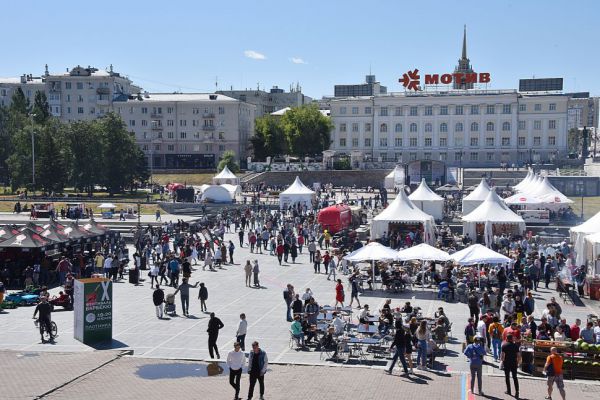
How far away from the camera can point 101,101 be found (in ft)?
376

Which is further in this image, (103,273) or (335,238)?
(335,238)

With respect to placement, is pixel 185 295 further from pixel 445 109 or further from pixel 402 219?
pixel 445 109

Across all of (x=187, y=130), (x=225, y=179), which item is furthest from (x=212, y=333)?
(x=187, y=130)

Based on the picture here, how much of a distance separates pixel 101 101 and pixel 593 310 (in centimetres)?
10027

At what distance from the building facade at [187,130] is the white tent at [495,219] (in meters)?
71.8

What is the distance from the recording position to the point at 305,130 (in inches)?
4188

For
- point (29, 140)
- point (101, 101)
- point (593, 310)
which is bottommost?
point (593, 310)

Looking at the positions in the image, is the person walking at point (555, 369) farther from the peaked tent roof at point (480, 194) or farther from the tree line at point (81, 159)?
the tree line at point (81, 159)

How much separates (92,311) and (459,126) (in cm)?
9285

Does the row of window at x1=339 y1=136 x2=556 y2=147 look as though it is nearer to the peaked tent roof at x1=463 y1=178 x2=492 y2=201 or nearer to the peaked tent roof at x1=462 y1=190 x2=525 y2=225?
the peaked tent roof at x1=463 y1=178 x2=492 y2=201

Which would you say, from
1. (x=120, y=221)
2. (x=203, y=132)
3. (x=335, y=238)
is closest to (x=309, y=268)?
(x=335, y=238)

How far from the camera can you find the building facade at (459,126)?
10350 centimetres

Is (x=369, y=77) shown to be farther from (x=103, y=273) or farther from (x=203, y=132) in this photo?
(x=103, y=273)

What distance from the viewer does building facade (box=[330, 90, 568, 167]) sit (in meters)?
104
